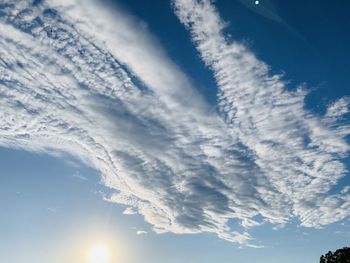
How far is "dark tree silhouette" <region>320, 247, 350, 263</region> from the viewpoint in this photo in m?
106

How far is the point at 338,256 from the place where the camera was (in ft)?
351

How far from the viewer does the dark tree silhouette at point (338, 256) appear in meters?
106

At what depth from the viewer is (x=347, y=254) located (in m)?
106

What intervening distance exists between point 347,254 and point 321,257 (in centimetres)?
557

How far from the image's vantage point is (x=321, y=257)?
4304 inches
